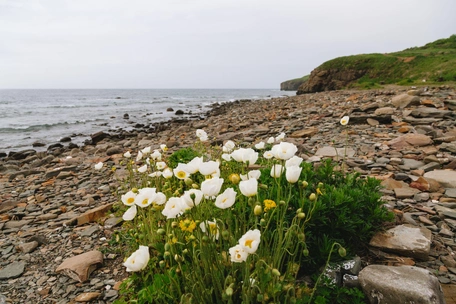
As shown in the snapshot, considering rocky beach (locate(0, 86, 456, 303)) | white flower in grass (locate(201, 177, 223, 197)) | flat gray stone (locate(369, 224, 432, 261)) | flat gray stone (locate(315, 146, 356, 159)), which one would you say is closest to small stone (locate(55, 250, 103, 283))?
rocky beach (locate(0, 86, 456, 303))

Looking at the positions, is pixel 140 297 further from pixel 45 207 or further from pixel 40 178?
pixel 40 178

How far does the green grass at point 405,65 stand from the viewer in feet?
95.8

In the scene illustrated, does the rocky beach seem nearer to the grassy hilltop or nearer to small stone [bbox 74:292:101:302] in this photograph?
small stone [bbox 74:292:101:302]

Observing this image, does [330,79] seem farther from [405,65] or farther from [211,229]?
[211,229]

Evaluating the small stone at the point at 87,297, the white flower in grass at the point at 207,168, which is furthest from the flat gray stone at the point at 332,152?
the small stone at the point at 87,297

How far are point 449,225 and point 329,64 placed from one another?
53.8 metres

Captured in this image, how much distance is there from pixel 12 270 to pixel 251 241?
141 inches

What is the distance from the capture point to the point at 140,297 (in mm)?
2402

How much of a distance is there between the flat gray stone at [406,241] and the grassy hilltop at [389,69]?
2569 centimetres

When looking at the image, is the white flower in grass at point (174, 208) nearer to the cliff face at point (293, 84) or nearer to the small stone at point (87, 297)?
the small stone at point (87, 297)

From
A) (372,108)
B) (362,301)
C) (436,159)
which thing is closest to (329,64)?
(372,108)

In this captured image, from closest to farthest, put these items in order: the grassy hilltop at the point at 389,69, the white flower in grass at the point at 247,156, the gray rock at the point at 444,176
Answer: the white flower in grass at the point at 247,156, the gray rock at the point at 444,176, the grassy hilltop at the point at 389,69

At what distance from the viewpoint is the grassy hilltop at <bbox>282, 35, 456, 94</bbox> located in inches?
1178

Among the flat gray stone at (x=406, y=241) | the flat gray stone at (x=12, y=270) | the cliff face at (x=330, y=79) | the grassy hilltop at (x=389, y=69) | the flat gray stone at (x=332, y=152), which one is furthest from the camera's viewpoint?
the cliff face at (x=330, y=79)
